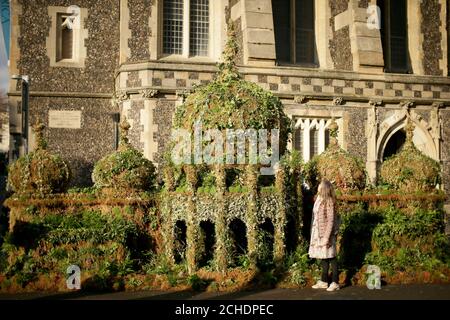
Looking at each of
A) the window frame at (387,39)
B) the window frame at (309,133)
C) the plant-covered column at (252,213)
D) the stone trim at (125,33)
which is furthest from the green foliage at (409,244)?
the window frame at (387,39)

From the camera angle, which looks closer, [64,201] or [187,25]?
[64,201]

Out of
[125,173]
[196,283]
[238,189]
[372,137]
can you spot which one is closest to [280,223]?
[238,189]

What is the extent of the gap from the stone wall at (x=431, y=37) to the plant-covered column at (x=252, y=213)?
37.6ft

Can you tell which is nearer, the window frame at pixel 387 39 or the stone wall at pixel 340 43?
the stone wall at pixel 340 43

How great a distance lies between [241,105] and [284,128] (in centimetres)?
96

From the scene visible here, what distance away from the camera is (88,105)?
1734 centimetres

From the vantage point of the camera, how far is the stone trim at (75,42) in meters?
17.3

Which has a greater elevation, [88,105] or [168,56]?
[168,56]

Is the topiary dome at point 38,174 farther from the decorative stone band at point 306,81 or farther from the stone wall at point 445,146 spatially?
the stone wall at point 445,146

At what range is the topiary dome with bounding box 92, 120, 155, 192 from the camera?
10.9 meters

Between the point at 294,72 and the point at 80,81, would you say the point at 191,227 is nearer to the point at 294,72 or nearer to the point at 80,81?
the point at 294,72

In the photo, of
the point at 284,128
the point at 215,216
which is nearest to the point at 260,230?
the point at 215,216

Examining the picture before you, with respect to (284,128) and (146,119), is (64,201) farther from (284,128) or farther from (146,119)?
(146,119)

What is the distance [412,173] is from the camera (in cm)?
1205
